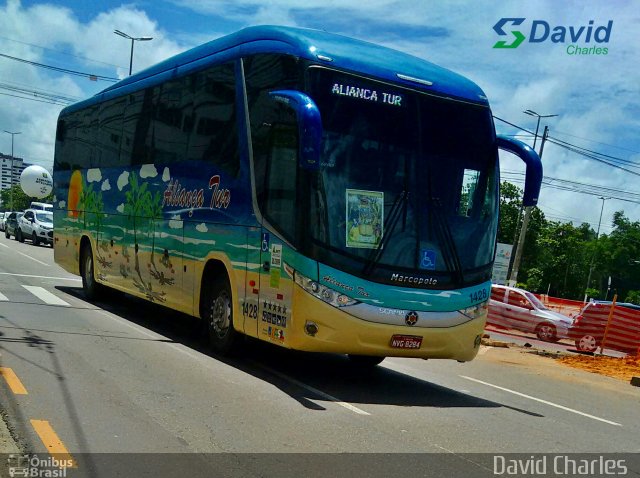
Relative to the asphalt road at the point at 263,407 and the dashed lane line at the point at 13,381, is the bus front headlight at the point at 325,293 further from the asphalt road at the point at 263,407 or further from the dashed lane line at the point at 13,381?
the dashed lane line at the point at 13,381

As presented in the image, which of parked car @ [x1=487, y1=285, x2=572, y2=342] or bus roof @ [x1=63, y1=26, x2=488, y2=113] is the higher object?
bus roof @ [x1=63, y1=26, x2=488, y2=113]

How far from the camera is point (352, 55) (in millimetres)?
7953

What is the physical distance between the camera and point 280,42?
26.6 ft

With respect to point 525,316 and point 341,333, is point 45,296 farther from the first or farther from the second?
point 525,316

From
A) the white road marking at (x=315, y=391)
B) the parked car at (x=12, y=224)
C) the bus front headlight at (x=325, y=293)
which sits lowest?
the parked car at (x=12, y=224)

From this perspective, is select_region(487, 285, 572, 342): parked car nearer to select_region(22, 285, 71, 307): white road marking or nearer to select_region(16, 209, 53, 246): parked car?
select_region(22, 285, 71, 307): white road marking

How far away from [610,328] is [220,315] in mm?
12965

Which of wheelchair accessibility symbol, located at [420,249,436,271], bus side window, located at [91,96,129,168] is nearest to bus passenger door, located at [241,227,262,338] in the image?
wheelchair accessibility symbol, located at [420,249,436,271]

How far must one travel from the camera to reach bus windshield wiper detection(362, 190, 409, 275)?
296 inches

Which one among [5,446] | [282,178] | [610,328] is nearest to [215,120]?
[282,178]

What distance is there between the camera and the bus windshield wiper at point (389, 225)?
296 inches

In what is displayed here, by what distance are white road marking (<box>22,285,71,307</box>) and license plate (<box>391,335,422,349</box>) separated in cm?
811
